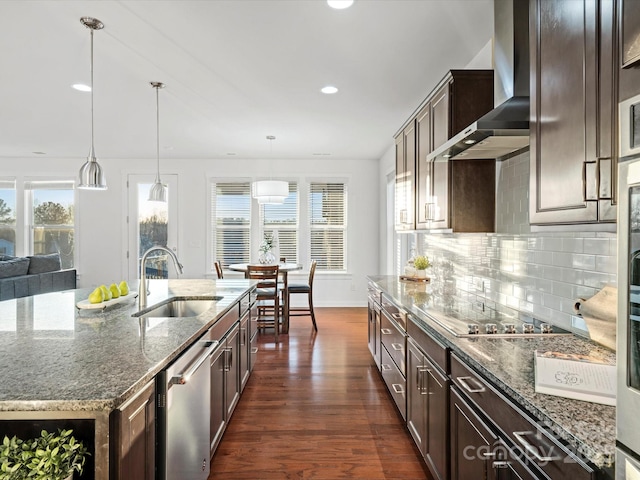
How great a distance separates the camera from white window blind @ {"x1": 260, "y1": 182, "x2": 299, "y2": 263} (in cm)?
702

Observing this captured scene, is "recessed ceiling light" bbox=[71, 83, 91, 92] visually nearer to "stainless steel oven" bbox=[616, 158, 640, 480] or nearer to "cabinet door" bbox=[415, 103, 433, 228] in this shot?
"cabinet door" bbox=[415, 103, 433, 228]

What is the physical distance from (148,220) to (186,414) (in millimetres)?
6031

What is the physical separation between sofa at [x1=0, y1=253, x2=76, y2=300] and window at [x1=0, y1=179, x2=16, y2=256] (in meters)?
1.01

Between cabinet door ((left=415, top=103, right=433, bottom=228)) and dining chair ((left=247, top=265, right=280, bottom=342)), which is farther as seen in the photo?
dining chair ((left=247, top=265, right=280, bottom=342))

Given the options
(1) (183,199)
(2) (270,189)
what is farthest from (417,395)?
(1) (183,199)

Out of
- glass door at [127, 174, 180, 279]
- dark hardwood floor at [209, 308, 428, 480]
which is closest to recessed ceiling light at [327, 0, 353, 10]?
dark hardwood floor at [209, 308, 428, 480]

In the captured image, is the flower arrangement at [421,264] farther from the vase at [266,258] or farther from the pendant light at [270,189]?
the vase at [266,258]

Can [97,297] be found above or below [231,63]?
below

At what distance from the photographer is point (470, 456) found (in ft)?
4.72

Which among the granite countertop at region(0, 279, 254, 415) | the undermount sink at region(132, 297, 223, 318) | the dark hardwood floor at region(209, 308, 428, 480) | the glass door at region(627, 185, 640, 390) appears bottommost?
the dark hardwood floor at region(209, 308, 428, 480)

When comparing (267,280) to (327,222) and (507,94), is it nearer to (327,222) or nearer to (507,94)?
(327,222)

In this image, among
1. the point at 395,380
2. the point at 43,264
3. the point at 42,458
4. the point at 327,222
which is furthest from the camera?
the point at 327,222

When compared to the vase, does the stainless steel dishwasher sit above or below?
below

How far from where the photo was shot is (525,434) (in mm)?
1071
